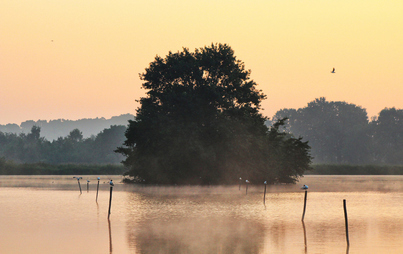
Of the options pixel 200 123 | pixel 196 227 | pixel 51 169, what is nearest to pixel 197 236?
pixel 196 227

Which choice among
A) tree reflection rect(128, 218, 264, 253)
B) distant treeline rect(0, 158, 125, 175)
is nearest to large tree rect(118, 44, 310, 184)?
tree reflection rect(128, 218, 264, 253)

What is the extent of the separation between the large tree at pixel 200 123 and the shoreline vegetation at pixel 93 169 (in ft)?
140

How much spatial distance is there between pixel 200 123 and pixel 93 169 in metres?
62.2

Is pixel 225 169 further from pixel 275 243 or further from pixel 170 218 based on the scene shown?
pixel 275 243

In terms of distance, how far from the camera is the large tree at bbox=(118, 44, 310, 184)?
81688 mm

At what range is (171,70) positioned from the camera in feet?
279

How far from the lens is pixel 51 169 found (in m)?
135

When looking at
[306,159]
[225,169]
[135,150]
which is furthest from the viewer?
[306,159]

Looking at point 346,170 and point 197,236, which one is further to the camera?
point 346,170

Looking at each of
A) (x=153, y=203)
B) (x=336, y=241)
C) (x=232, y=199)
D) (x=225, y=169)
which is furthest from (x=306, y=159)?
(x=336, y=241)

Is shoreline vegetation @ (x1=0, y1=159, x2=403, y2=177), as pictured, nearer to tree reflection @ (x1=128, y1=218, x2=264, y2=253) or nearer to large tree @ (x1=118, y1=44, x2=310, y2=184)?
large tree @ (x1=118, y1=44, x2=310, y2=184)

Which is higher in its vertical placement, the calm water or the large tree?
the large tree

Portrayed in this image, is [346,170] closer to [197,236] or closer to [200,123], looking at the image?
[200,123]

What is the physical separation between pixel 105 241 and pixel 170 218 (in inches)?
448
